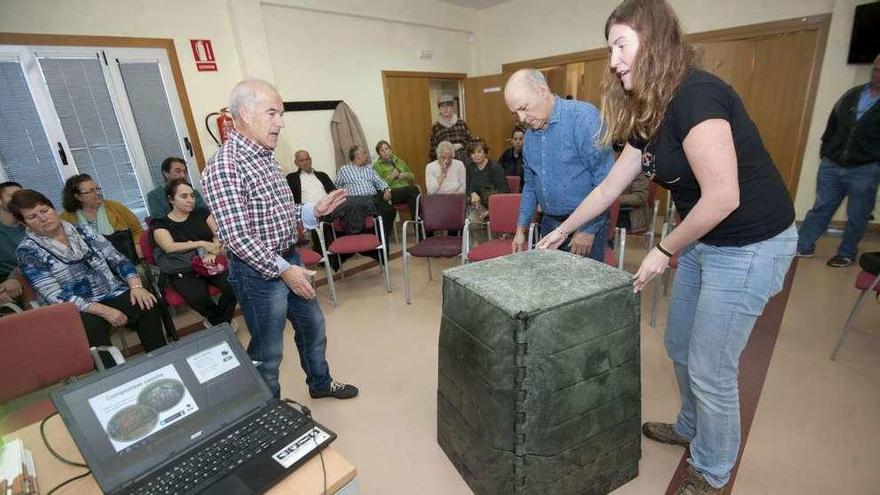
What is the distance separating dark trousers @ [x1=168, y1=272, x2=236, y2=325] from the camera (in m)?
2.63

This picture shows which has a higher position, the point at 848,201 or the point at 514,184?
the point at 514,184

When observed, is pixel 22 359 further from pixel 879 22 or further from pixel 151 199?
pixel 879 22

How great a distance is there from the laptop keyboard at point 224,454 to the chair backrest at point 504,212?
2.36m

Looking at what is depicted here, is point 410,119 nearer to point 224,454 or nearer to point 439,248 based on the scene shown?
point 439,248

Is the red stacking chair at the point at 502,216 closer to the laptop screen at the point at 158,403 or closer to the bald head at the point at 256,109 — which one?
the bald head at the point at 256,109

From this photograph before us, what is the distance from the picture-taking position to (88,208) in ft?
10.0


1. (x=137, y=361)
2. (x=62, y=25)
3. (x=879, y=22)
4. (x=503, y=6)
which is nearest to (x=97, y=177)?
(x=62, y=25)

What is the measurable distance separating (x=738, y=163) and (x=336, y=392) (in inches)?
77.9

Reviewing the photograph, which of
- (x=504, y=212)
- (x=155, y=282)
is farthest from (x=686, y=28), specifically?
(x=155, y=282)

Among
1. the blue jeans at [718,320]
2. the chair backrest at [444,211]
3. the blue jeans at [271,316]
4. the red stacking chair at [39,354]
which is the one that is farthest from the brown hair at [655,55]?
the chair backrest at [444,211]

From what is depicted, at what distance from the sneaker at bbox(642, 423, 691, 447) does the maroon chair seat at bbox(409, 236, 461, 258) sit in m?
1.74

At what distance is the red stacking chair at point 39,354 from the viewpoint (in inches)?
57.7

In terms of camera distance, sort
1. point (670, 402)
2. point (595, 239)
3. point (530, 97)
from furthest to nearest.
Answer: point (595, 239) < point (670, 402) < point (530, 97)

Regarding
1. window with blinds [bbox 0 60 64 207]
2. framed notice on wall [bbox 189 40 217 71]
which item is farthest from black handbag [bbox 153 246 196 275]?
framed notice on wall [bbox 189 40 217 71]
